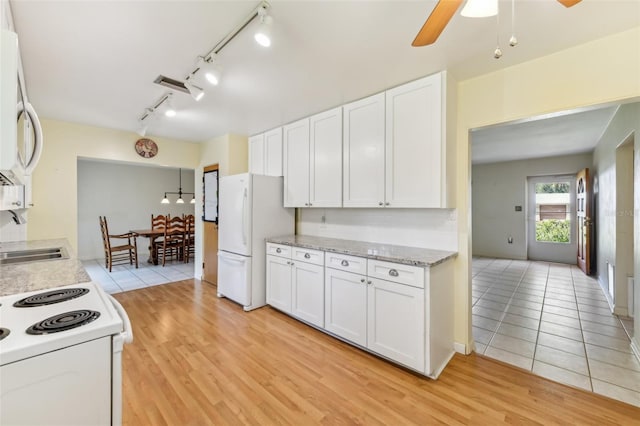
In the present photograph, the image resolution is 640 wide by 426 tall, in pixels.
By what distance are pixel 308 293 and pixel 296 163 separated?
5.13ft

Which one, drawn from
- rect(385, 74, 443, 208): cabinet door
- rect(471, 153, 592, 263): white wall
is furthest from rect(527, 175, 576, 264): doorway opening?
rect(385, 74, 443, 208): cabinet door

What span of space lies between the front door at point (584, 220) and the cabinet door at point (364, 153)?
4.73 m

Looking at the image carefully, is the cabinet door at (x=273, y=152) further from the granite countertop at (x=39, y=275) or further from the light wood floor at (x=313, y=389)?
the granite countertop at (x=39, y=275)

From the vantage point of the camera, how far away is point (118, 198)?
6648 mm

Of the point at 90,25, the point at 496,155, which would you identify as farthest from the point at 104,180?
the point at 496,155

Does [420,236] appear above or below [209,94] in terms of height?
below

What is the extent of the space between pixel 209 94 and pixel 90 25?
1098mm

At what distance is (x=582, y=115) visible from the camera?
344 centimetres

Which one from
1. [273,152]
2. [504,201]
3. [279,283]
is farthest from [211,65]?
A: [504,201]

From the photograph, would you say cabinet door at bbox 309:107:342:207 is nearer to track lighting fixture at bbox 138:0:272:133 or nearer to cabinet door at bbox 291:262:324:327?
cabinet door at bbox 291:262:324:327

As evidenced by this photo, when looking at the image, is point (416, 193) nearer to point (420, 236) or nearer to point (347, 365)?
point (420, 236)

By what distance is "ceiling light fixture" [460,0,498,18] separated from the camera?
1.10 m

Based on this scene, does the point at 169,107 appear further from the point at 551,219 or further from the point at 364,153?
the point at 551,219

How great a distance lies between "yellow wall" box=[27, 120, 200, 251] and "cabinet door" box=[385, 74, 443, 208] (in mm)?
3860
